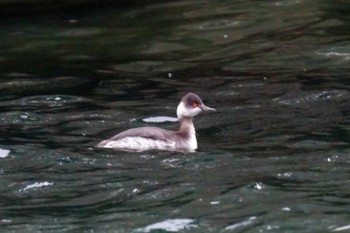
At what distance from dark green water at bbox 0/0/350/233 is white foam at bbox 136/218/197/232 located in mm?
20

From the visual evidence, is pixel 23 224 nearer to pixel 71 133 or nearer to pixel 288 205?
A: pixel 288 205

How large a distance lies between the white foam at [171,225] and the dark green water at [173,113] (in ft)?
0.06

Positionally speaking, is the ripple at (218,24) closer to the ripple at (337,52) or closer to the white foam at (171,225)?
the ripple at (337,52)

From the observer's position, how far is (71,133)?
15766 millimetres

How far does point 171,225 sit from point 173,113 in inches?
247

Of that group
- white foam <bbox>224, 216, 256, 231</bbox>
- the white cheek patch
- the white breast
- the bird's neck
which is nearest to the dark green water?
white foam <bbox>224, 216, 256, 231</bbox>

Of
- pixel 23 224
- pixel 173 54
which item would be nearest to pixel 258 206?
pixel 23 224

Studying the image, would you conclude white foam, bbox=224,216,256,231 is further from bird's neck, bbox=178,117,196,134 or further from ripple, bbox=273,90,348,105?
ripple, bbox=273,90,348,105

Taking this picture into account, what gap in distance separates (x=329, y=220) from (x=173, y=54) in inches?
446

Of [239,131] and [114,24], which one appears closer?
[239,131]

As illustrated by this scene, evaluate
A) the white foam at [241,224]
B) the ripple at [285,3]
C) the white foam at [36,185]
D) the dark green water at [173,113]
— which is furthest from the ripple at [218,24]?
the white foam at [241,224]

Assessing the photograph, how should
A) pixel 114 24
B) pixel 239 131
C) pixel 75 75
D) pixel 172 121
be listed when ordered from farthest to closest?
pixel 114 24
pixel 75 75
pixel 172 121
pixel 239 131

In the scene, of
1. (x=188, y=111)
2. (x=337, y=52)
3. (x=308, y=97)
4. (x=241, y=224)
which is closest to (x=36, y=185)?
(x=241, y=224)

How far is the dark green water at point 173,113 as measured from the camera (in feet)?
38.5
